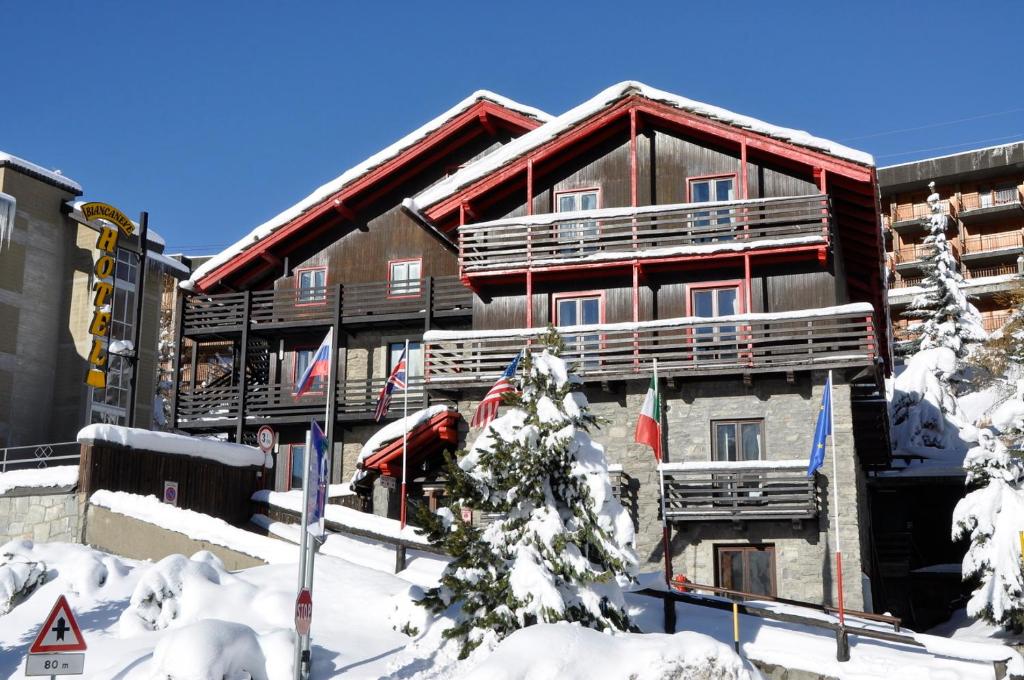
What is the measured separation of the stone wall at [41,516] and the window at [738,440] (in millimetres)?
14388

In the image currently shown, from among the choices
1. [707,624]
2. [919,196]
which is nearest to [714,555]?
[707,624]

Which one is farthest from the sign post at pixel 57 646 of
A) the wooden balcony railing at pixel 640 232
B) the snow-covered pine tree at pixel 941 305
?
the snow-covered pine tree at pixel 941 305

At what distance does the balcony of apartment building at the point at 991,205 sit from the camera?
74.6 m

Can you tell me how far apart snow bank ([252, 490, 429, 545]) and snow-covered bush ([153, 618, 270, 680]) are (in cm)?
781

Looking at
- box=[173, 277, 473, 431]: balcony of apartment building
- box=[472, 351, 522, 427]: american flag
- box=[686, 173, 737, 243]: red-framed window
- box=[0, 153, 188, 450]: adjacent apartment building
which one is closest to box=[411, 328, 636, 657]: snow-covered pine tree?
box=[472, 351, 522, 427]: american flag

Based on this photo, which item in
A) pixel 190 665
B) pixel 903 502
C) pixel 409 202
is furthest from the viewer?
pixel 903 502

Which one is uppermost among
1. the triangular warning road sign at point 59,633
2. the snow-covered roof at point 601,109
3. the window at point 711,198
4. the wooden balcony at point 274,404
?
the snow-covered roof at point 601,109

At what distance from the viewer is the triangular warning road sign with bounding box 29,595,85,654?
A: 1475 cm

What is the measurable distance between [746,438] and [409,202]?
426 inches

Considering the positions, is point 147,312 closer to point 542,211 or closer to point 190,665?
point 542,211

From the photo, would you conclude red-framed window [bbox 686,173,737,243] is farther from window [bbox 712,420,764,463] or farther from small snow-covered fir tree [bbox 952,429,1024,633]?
small snow-covered fir tree [bbox 952,429,1024,633]

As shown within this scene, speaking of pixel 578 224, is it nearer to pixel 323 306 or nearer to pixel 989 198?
pixel 323 306

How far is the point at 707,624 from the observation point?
71.2ft

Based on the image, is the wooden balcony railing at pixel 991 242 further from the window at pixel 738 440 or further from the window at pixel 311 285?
the window at pixel 738 440
